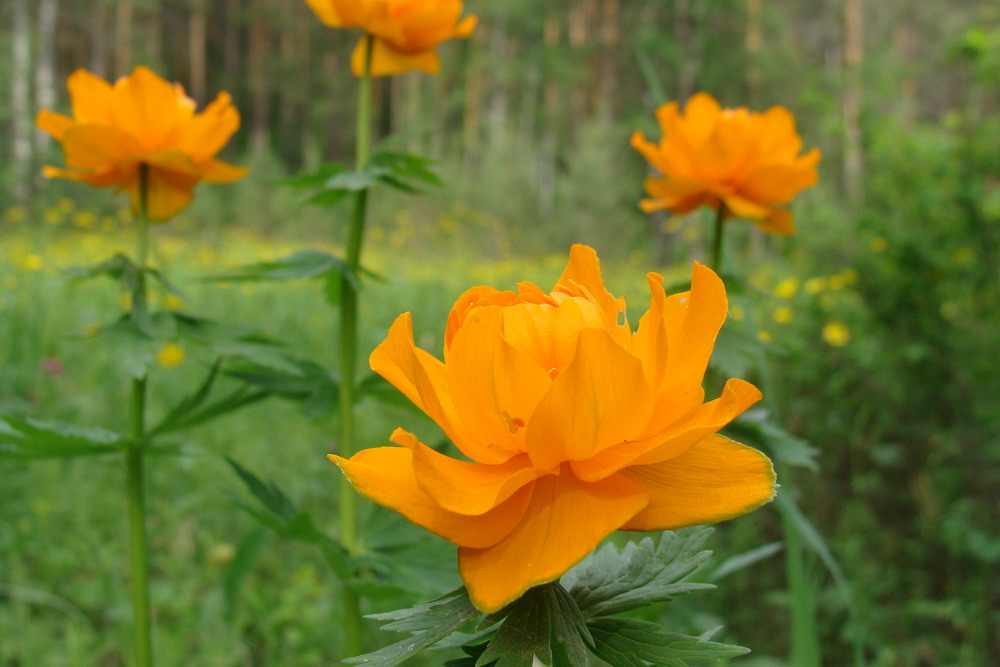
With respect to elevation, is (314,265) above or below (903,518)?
above

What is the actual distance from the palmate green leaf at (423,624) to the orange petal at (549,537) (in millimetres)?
20

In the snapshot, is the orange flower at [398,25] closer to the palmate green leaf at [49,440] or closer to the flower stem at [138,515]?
the flower stem at [138,515]

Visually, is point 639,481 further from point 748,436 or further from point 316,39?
point 316,39

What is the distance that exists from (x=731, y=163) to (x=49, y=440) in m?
0.78

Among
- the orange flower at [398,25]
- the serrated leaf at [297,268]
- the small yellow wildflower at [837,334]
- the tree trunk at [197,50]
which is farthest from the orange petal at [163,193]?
the tree trunk at [197,50]

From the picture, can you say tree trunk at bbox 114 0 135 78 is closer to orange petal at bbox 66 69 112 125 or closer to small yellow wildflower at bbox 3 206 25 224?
small yellow wildflower at bbox 3 206 25 224

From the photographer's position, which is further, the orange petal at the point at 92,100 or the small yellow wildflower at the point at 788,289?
the small yellow wildflower at the point at 788,289

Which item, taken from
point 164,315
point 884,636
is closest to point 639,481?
point 164,315

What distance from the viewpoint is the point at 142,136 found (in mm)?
863

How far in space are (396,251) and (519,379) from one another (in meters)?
7.13

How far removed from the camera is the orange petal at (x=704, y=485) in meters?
0.36

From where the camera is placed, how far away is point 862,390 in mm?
2000

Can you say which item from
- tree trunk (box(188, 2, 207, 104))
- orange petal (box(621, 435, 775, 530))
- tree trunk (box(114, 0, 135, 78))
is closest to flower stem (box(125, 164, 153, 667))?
orange petal (box(621, 435, 775, 530))

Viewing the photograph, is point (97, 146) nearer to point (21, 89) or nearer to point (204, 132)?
point (204, 132)
